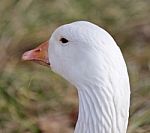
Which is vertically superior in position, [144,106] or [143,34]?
[143,34]

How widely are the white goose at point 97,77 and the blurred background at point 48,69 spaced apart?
86cm

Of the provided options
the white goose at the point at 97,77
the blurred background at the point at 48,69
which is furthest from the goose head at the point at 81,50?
the blurred background at the point at 48,69

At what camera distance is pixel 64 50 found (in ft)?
7.27

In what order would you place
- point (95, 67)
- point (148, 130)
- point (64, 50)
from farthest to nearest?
point (148, 130) → point (64, 50) → point (95, 67)

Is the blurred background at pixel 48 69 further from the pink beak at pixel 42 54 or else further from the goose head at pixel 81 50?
the goose head at pixel 81 50

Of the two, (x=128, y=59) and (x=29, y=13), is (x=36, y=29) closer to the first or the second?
(x=29, y=13)

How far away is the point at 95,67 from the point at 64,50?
0.63ft

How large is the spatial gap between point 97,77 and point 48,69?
→ 1163 millimetres

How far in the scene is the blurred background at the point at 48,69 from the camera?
301 cm

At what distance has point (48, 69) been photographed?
126 inches

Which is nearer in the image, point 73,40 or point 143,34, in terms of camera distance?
point 73,40

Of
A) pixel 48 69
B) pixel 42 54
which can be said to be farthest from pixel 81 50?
pixel 48 69

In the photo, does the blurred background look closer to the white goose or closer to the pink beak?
the pink beak

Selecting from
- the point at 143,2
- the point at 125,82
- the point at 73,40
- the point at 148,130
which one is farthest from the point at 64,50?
the point at 143,2
